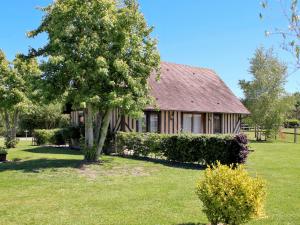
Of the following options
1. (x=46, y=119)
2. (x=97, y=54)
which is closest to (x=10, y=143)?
(x=97, y=54)

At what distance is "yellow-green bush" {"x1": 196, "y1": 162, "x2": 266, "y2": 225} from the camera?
612cm

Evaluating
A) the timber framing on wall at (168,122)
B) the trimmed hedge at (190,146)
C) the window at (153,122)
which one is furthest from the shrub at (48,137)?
the trimmed hedge at (190,146)

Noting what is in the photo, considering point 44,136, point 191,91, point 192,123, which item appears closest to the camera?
point 44,136

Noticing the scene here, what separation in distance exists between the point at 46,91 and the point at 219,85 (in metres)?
18.8

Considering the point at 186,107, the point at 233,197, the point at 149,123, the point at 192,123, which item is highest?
the point at 186,107

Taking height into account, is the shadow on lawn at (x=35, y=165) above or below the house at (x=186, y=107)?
below

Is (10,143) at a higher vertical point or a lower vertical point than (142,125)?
lower

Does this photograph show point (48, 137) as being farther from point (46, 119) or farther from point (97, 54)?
point (46, 119)

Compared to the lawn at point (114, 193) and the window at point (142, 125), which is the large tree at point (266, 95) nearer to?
the window at point (142, 125)

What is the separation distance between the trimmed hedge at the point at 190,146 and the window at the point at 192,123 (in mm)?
7000

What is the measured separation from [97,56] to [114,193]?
724cm

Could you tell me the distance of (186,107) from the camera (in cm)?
2489

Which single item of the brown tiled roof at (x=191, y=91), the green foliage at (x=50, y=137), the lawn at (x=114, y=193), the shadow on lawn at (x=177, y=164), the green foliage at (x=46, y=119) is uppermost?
the brown tiled roof at (x=191, y=91)

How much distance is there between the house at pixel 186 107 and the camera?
23.8m
